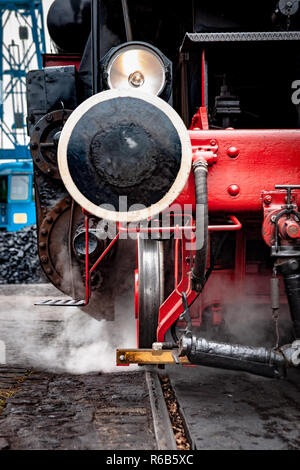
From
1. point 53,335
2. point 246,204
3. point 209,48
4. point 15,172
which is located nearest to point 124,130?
point 246,204

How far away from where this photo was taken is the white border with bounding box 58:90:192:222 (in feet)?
6.71

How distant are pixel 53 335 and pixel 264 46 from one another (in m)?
3.33

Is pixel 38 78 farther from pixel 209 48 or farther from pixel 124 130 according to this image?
pixel 124 130

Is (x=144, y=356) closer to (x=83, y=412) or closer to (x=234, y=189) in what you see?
(x=83, y=412)

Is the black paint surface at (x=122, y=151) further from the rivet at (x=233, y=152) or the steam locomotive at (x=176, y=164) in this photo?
the rivet at (x=233, y=152)

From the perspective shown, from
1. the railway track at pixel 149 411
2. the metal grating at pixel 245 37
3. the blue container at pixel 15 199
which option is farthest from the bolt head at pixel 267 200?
the blue container at pixel 15 199

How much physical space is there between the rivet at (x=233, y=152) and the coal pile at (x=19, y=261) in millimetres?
8218

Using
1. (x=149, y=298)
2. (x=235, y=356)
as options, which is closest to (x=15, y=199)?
(x=149, y=298)

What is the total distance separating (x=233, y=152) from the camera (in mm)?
2342

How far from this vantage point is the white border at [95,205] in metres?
2.04

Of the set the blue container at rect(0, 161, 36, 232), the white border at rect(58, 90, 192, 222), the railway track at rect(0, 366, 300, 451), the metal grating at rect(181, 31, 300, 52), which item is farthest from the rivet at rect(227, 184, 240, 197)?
the blue container at rect(0, 161, 36, 232)

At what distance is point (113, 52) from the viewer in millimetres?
2666

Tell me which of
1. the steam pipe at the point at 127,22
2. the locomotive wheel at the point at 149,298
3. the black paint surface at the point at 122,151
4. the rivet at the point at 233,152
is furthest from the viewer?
the steam pipe at the point at 127,22

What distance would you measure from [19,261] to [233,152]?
350 inches
